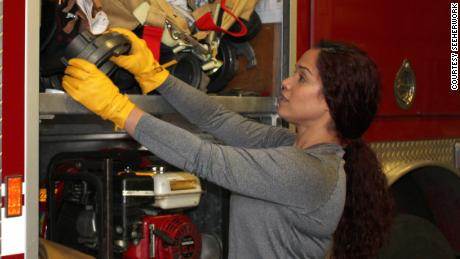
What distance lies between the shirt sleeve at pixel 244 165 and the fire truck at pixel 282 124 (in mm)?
217

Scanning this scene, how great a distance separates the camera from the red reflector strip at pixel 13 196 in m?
1.55

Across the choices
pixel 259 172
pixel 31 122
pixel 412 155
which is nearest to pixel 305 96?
pixel 259 172

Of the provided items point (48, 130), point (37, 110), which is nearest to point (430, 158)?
point (48, 130)

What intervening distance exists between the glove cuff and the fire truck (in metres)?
0.04

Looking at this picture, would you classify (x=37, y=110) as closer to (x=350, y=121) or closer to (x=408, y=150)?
(x=350, y=121)

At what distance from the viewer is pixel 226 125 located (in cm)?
234

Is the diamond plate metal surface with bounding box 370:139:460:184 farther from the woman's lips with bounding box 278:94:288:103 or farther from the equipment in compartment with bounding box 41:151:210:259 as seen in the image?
the equipment in compartment with bounding box 41:151:210:259

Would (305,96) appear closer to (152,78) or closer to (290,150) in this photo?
(290,150)

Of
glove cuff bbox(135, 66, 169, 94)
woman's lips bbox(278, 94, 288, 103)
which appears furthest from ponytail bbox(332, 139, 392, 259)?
glove cuff bbox(135, 66, 169, 94)

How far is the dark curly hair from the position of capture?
83.4 inches

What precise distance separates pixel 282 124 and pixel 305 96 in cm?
35

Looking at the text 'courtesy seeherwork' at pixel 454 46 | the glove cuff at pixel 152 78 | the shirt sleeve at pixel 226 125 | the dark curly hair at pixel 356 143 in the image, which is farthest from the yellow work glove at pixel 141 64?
the text 'courtesy seeherwork' at pixel 454 46

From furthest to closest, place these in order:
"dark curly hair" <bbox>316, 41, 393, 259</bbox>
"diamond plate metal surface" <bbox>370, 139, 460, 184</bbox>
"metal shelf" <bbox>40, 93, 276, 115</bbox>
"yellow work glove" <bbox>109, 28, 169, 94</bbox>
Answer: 1. "diamond plate metal surface" <bbox>370, 139, 460, 184</bbox>
2. "dark curly hair" <bbox>316, 41, 393, 259</bbox>
3. "yellow work glove" <bbox>109, 28, 169, 94</bbox>
4. "metal shelf" <bbox>40, 93, 276, 115</bbox>

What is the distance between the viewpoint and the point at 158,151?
1803 millimetres
